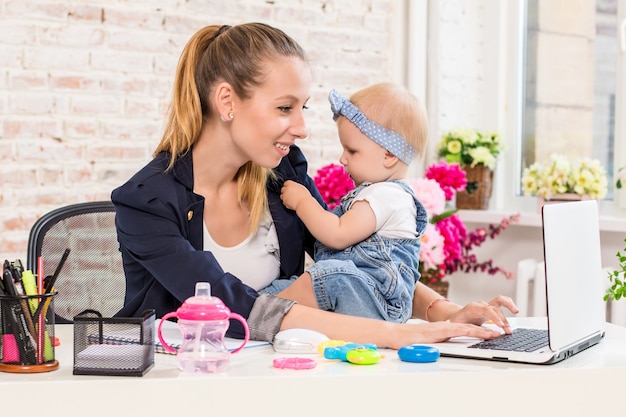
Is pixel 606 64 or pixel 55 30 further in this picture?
pixel 606 64

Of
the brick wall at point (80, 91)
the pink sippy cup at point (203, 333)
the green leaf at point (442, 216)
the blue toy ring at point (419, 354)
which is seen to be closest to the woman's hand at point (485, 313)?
the blue toy ring at point (419, 354)

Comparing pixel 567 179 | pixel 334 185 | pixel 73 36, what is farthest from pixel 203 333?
pixel 567 179

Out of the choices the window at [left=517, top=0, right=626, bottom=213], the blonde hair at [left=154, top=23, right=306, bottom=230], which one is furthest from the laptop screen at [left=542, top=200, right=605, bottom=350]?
the window at [left=517, top=0, right=626, bottom=213]

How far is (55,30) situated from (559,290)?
208 cm

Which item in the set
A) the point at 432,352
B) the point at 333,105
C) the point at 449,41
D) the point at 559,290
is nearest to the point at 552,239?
the point at 559,290

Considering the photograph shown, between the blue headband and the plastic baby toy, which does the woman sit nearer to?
the blue headband

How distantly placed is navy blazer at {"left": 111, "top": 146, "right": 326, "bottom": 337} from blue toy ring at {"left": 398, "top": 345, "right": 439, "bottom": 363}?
31 cm

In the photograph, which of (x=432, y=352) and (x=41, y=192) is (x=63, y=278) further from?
(x=432, y=352)

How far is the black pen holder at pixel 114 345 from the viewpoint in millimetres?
1164

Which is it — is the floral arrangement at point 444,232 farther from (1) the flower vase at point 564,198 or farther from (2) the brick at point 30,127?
(2) the brick at point 30,127

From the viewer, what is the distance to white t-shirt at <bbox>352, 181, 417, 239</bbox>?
1.78m

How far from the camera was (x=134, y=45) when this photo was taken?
297cm

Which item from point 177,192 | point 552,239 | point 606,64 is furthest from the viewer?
point 606,64

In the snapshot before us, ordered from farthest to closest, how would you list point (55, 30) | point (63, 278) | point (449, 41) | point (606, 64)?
point (449, 41)
point (606, 64)
point (55, 30)
point (63, 278)
